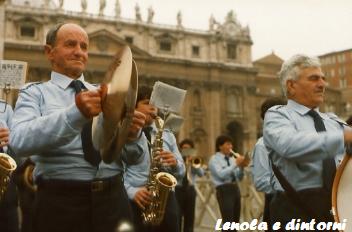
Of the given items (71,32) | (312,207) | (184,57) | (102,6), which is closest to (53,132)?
(71,32)

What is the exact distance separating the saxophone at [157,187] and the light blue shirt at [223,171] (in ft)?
14.0

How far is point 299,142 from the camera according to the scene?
9.80 feet

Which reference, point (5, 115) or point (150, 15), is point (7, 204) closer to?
point (5, 115)

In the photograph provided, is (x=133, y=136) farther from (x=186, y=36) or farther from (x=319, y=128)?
(x=186, y=36)

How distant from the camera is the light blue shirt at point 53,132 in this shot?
2412mm

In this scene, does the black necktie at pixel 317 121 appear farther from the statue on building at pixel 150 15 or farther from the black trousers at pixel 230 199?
the statue on building at pixel 150 15

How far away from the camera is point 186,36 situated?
1997 inches

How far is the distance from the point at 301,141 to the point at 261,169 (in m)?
2.94

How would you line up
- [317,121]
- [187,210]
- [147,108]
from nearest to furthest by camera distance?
1. [317,121]
2. [147,108]
3. [187,210]

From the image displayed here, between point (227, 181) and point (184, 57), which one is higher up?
point (184, 57)

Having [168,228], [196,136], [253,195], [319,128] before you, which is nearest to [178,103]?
[168,228]

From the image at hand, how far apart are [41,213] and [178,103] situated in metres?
2.30

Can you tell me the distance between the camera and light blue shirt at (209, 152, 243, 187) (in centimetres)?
903

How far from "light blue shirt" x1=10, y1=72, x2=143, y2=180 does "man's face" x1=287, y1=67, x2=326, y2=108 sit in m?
1.16
